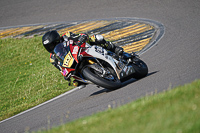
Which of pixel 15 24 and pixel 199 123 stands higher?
pixel 15 24

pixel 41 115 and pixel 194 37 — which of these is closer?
pixel 41 115

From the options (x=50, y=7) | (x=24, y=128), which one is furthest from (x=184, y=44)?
(x=50, y=7)

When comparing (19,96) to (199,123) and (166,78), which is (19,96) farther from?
(199,123)

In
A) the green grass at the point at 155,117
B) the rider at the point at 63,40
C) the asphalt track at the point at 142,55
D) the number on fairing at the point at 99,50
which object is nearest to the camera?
the green grass at the point at 155,117

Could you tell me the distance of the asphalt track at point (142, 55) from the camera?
5894 mm

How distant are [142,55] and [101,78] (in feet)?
11.8

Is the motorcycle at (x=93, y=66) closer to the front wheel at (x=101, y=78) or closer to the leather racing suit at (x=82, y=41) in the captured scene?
the front wheel at (x=101, y=78)

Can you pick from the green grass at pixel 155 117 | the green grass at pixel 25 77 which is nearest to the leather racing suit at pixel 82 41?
the green grass at pixel 25 77

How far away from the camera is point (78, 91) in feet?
26.9

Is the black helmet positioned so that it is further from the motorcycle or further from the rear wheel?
the rear wheel

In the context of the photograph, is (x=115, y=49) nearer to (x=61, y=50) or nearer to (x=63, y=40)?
(x=63, y=40)

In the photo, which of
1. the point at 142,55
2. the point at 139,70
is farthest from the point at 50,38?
the point at 142,55

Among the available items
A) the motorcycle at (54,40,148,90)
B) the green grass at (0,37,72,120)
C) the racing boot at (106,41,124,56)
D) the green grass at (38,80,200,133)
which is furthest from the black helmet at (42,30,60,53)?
the green grass at (38,80,200,133)

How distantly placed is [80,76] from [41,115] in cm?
119
